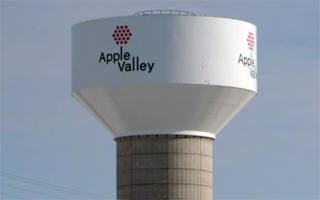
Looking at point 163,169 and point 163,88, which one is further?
point 163,169

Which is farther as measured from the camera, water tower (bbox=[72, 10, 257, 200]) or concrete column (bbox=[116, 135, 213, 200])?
concrete column (bbox=[116, 135, 213, 200])

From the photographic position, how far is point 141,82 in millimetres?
71625

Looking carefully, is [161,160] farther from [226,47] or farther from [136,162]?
[226,47]

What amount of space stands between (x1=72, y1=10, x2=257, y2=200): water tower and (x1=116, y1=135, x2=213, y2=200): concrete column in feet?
0.17

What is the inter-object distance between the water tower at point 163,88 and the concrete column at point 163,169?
0.05m

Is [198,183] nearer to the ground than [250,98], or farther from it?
nearer to the ground

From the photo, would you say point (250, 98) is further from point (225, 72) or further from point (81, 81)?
point (81, 81)

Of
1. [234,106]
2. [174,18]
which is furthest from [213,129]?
[174,18]

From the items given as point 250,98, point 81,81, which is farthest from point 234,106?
point 81,81

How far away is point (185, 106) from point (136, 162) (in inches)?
169

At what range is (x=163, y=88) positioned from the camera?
71.6 meters

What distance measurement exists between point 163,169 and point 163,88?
4.63 meters

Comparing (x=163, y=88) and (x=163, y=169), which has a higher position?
(x=163, y=88)

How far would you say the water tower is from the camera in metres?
71.8
